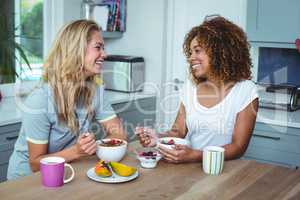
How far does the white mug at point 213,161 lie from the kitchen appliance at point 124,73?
2.06 m

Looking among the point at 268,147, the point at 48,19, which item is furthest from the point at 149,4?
the point at 268,147

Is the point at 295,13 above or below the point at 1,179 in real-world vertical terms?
above

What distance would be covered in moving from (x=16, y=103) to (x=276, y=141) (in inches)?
68.2

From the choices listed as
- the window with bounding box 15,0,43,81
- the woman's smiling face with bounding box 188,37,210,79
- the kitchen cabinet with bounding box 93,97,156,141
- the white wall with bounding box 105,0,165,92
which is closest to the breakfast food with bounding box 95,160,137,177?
the woman's smiling face with bounding box 188,37,210,79

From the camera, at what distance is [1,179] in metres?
2.62

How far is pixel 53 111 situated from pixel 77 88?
0.15m

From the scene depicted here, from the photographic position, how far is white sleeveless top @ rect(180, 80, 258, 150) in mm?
2004

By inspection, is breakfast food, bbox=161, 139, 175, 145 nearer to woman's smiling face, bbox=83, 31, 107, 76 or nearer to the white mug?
the white mug

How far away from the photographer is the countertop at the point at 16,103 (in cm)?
257

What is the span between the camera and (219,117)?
203 cm

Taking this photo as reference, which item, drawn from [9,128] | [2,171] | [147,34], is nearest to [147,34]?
[147,34]

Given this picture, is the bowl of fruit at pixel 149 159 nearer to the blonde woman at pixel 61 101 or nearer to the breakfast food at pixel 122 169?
the breakfast food at pixel 122 169

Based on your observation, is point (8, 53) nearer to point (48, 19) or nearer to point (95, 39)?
point (48, 19)

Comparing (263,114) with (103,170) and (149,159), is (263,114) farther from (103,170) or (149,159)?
(103,170)
